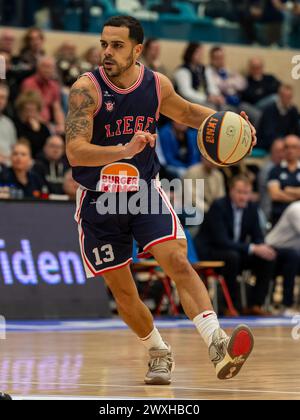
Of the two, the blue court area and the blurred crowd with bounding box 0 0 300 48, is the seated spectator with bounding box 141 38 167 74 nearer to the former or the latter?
the blurred crowd with bounding box 0 0 300 48

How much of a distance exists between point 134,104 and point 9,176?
25.7ft

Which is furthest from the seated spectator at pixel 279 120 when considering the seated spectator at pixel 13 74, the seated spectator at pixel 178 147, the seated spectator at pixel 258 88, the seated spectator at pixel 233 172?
the seated spectator at pixel 13 74

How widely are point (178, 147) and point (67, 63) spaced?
8.47 feet

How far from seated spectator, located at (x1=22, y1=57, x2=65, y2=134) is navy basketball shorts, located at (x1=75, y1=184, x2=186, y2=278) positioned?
1020cm

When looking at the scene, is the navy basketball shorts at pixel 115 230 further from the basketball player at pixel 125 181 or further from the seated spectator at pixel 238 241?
the seated spectator at pixel 238 241

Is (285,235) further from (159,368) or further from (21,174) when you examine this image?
(159,368)

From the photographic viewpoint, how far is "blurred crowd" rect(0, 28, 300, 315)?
16.5 m

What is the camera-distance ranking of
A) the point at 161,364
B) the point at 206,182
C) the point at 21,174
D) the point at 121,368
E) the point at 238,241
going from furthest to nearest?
the point at 206,182
the point at 238,241
the point at 21,174
the point at 121,368
the point at 161,364

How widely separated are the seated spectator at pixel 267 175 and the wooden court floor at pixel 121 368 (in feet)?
18.7

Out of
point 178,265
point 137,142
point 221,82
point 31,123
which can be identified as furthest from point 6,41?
point 137,142

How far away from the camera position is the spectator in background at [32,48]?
741 inches

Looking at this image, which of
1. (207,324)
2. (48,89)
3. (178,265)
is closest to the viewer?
(207,324)

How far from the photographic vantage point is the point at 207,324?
24.9 ft
